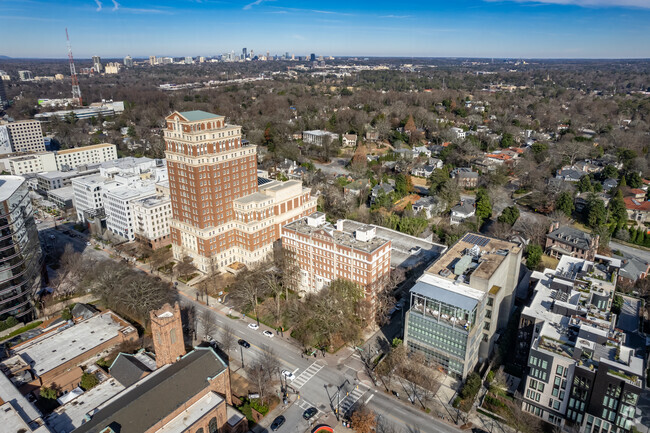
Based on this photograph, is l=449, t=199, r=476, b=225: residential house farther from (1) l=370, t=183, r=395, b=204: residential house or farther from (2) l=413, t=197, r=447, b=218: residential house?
(1) l=370, t=183, r=395, b=204: residential house

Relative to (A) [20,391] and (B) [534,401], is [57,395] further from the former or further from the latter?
(B) [534,401]

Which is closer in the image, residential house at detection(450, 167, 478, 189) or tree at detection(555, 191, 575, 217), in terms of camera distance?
tree at detection(555, 191, 575, 217)

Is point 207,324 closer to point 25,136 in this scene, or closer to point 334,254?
point 334,254

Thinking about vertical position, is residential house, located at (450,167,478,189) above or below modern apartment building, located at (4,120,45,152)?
below

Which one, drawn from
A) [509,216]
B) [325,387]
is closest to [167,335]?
[325,387]

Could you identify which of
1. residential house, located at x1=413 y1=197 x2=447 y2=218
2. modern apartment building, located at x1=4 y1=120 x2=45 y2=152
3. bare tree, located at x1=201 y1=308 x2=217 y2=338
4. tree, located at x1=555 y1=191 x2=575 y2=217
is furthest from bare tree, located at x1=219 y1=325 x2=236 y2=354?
modern apartment building, located at x1=4 y1=120 x2=45 y2=152

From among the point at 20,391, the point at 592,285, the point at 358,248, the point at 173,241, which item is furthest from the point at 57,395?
the point at 592,285
